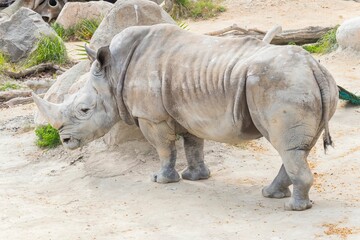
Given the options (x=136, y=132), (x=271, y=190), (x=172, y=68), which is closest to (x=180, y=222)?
(x=271, y=190)

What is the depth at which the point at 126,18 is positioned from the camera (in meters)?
9.20

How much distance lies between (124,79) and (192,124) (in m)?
0.88

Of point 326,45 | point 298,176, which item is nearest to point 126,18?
point 298,176

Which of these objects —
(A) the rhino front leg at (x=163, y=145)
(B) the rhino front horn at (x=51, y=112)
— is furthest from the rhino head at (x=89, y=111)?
(A) the rhino front leg at (x=163, y=145)

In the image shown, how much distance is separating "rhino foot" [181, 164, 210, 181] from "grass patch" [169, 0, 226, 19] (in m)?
12.7

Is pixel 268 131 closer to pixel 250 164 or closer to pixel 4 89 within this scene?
pixel 250 164

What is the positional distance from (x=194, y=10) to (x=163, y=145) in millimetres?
13221

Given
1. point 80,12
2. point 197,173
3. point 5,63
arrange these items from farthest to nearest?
point 80,12 → point 5,63 → point 197,173

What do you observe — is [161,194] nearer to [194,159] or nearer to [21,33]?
[194,159]

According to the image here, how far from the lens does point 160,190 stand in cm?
757

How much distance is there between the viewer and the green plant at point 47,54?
15273 mm

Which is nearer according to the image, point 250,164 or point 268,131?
point 268,131

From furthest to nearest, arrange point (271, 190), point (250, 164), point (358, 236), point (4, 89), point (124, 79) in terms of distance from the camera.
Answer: point (4, 89) < point (250, 164) < point (124, 79) < point (271, 190) < point (358, 236)

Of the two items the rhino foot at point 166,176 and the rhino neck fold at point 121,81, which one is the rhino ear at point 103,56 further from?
the rhino foot at point 166,176
